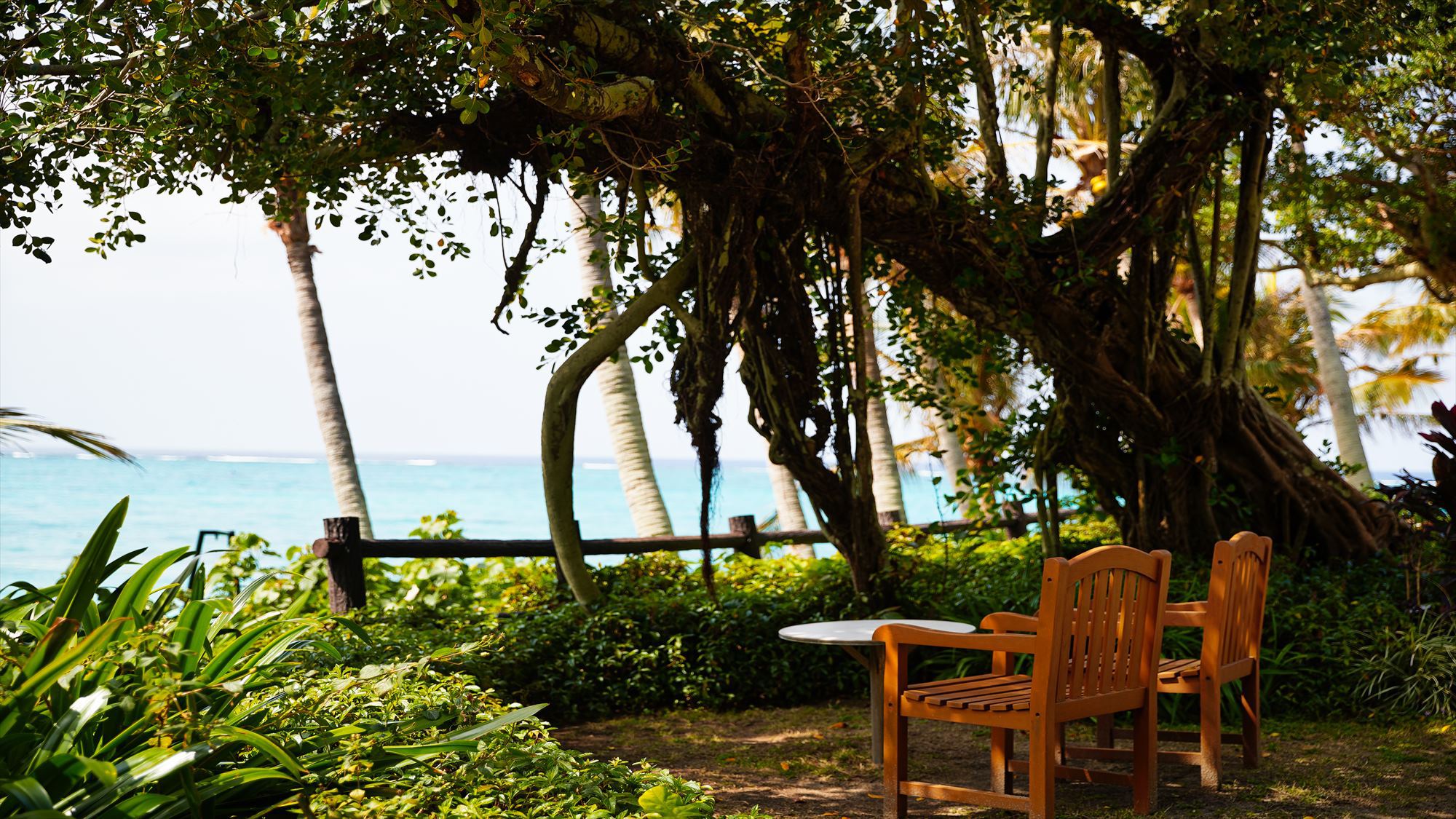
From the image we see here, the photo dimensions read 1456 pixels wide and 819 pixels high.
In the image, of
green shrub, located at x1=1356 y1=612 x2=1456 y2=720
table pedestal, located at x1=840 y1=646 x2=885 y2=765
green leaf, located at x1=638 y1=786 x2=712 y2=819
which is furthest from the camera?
green shrub, located at x1=1356 y1=612 x2=1456 y2=720

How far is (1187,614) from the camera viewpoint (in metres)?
4.28

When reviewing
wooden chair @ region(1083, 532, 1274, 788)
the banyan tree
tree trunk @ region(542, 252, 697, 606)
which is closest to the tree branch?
the banyan tree

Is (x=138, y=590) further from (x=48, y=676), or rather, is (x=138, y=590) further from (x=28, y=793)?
(x=28, y=793)

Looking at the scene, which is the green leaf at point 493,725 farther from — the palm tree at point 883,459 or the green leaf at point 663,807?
the palm tree at point 883,459

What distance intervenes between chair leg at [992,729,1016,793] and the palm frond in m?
3.48

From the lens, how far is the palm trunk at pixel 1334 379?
12.3 metres

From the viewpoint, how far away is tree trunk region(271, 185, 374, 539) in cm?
1018

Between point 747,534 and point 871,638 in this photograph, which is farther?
point 747,534

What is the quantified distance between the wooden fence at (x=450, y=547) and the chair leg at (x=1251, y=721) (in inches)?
108

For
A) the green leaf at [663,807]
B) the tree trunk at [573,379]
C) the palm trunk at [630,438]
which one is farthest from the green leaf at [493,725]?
the palm trunk at [630,438]

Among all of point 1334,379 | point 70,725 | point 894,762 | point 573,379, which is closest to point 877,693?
point 894,762

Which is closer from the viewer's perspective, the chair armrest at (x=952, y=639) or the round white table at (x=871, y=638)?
the chair armrest at (x=952, y=639)

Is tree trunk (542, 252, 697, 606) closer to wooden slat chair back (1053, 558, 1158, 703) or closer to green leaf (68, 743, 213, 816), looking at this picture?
wooden slat chair back (1053, 558, 1158, 703)

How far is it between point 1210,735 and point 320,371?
27.6 feet
